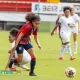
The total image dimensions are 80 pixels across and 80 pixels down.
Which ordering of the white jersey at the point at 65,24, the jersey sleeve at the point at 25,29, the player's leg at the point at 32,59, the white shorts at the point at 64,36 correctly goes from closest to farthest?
the jersey sleeve at the point at 25,29 → the player's leg at the point at 32,59 → the white shorts at the point at 64,36 → the white jersey at the point at 65,24

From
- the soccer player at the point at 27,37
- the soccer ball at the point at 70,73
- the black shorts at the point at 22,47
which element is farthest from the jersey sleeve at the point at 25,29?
the soccer ball at the point at 70,73


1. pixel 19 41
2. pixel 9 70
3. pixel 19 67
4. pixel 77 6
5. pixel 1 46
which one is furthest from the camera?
pixel 77 6

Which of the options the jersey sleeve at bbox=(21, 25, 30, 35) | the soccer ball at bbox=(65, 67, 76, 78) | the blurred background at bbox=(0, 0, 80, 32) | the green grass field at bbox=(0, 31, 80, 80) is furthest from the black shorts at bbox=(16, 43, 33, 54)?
the blurred background at bbox=(0, 0, 80, 32)

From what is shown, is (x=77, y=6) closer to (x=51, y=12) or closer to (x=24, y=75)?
(x=51, y=12)

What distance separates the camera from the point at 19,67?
1355 centimetres

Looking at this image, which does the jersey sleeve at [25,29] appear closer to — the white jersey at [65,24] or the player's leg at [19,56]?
the player's leg at [19,56]

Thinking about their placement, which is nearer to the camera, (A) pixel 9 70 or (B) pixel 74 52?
(A) pixel 9 70

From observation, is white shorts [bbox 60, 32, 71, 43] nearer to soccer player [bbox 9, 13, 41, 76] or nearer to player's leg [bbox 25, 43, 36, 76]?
soccer player [bbox 9, 13, 41, 76]

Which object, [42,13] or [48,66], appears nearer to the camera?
[48,66]

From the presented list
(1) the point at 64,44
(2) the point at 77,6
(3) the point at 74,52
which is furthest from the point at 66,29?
(2) the point at 77,6

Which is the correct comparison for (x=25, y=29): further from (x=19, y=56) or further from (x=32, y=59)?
(x=19, y=56)

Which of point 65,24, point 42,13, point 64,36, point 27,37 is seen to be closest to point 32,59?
point 27,37

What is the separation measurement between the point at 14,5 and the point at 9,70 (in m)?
23.6

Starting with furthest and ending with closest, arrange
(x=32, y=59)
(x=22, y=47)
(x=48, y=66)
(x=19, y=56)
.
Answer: (x=48, y=66) < (x=19, y=56) < (x=22, y=47) < (x=32, y=59)
